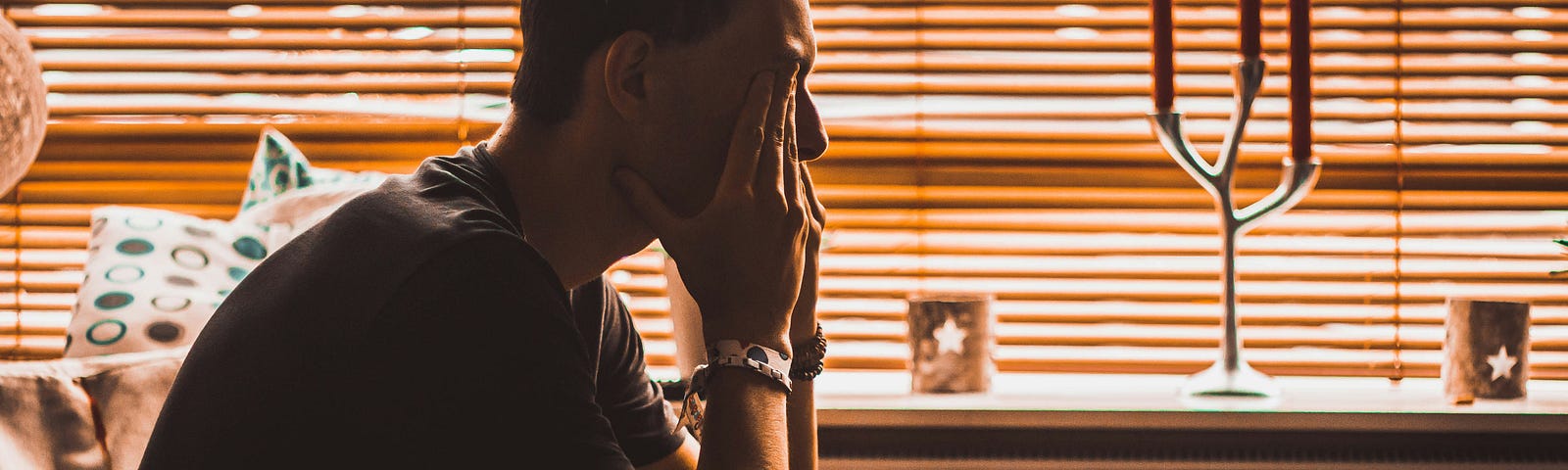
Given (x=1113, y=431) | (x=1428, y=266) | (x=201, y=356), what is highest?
(x=201, y=356)

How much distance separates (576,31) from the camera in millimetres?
842

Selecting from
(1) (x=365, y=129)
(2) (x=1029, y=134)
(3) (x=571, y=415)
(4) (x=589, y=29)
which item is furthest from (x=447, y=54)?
(3) (x=571, y=415)

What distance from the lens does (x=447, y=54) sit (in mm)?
1780

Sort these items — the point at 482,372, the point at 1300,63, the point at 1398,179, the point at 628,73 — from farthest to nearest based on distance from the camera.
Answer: the point at 1398,179 → the point at 1300,63 → the point at 628,73 → the point at 482,372

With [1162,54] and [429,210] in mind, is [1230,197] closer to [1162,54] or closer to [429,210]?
[1162,54]

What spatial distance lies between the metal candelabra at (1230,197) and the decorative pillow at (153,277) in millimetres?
1171

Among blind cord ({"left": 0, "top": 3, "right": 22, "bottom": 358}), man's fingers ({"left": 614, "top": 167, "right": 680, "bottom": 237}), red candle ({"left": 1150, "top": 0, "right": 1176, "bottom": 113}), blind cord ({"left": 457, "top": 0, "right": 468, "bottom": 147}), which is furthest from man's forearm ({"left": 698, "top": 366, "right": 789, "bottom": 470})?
blind cord ({"left": 0, "top": 3, "right": 22, "bottom": 358})

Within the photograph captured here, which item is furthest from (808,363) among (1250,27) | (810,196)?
(1250,27)

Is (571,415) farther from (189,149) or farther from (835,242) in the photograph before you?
(189,149)

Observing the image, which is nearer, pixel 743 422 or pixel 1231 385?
pixel 743 422

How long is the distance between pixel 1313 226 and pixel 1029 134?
0.44 meters

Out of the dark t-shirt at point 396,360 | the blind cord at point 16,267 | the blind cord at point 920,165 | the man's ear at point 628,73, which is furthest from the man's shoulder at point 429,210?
the blind cord at point 16,267

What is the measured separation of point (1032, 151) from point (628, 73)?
1.02 meters

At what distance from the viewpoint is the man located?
68 centimetres
